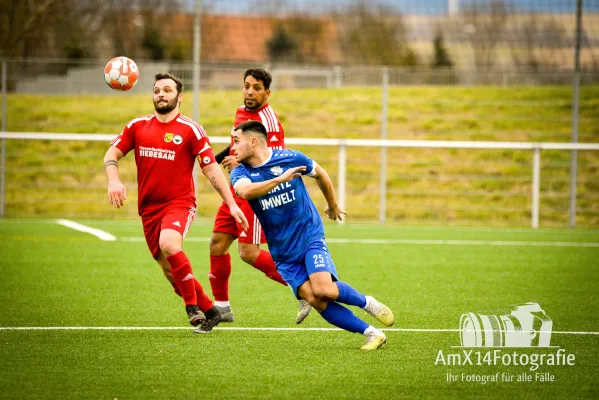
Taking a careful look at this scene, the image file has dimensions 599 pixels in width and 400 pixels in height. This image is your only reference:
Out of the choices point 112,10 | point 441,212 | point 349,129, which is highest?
point 112,10

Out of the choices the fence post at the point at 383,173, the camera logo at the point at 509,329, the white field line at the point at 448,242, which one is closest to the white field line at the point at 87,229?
the white field line at the point at 448,242

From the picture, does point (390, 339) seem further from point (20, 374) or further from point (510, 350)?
point (20, 374)

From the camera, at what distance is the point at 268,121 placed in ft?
26.9

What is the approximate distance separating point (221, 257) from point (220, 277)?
0.19 meters

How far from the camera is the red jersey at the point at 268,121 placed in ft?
26.7

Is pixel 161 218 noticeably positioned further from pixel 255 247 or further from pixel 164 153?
pixel 255 247

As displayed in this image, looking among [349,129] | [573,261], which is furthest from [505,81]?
[573,261]

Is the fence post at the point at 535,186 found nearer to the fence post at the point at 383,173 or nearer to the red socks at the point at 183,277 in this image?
the fence post at the point at 383,173

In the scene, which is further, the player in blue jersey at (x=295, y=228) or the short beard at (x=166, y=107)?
the short beard at (x=166, y=107)

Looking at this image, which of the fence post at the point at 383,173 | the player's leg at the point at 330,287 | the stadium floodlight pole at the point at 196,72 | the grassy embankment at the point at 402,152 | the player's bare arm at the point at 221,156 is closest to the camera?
the player's leg at the point at 330,287

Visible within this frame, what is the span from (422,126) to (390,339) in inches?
640

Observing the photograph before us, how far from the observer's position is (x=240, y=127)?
6.70 m

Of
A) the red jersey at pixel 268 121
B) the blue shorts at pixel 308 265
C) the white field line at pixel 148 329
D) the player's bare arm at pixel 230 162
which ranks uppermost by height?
the red jersey at pixel 268 121

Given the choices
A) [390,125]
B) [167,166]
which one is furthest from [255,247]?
[390,125]
